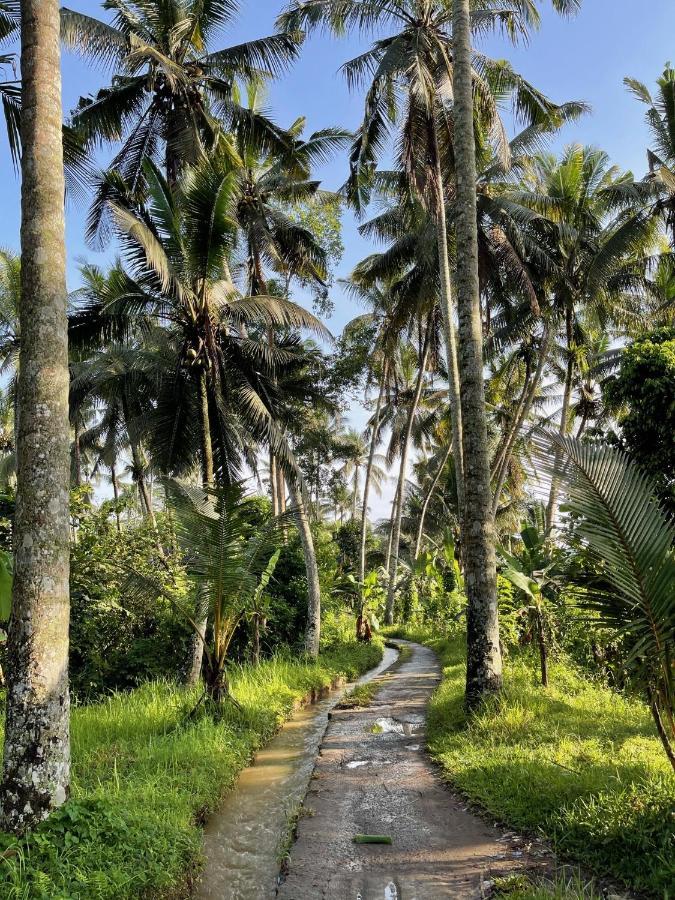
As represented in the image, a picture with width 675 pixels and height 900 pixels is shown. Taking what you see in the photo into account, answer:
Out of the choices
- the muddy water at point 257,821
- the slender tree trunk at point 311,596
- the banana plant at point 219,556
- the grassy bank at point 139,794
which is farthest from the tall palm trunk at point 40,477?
the slender tree trunk at point 311,596

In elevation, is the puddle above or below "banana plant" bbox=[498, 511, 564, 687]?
below

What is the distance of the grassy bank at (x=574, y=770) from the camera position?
364 centimetres

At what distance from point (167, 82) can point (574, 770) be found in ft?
40.4

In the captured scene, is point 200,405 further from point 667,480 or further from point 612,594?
point 612,594

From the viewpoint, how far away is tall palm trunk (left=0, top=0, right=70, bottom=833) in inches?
145

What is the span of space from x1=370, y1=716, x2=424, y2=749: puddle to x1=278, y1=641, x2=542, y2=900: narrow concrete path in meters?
0.32

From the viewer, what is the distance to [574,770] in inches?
192

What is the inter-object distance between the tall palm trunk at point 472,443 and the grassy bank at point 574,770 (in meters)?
0.58

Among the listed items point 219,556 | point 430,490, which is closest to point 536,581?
point 219,556

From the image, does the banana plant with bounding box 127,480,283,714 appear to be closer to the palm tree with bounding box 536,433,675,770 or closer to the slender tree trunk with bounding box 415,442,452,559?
the palm tree with bounding box 536,433,675,770

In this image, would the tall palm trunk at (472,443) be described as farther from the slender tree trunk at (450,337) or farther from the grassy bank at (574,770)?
the slender tree trunk at (450,337)

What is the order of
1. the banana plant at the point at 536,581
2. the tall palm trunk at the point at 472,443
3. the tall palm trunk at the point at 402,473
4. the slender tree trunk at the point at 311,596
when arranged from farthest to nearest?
the tall palm trunk at the point at 402,473 < the slender tree trunk at the point at 311,596 < the banana plant at the point at 536,581 < the tall palm trunk at the point at 472,443

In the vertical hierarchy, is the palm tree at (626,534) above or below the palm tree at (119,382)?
below

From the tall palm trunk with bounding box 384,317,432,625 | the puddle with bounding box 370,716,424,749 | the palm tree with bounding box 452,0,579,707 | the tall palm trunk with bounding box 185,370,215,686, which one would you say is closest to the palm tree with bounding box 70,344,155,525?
the tall palm trunk with bounding box 185,370,215,686
